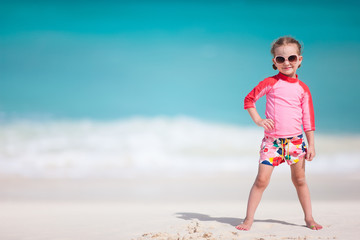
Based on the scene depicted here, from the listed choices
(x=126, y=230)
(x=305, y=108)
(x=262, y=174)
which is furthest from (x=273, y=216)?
(x=126, y=230)

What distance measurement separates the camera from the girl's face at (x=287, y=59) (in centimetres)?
318

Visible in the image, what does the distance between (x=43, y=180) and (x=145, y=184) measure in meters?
2.05

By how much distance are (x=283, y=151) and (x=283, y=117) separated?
289 millimetres

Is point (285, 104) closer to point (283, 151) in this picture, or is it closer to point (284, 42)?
point (283, 151)

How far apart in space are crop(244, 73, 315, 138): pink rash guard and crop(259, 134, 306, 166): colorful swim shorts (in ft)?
0.17

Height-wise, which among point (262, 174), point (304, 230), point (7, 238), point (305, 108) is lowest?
point (7, 238)

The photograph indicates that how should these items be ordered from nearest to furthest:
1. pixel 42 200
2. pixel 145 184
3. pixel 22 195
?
pixel 42 200 → pixel 22 195 → pixel 145 184

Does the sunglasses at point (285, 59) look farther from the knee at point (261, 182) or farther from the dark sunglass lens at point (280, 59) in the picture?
the knee at point (261, 182)

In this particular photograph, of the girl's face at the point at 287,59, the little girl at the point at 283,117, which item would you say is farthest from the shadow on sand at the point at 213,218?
the girl's face at the point at 287,59

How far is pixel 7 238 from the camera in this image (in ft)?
10.2

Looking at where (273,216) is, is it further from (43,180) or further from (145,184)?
(43,180)

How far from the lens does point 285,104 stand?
318 cm

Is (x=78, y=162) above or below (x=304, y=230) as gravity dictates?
above

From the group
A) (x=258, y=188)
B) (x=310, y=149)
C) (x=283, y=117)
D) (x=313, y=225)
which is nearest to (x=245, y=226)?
(x=258, y=188)
